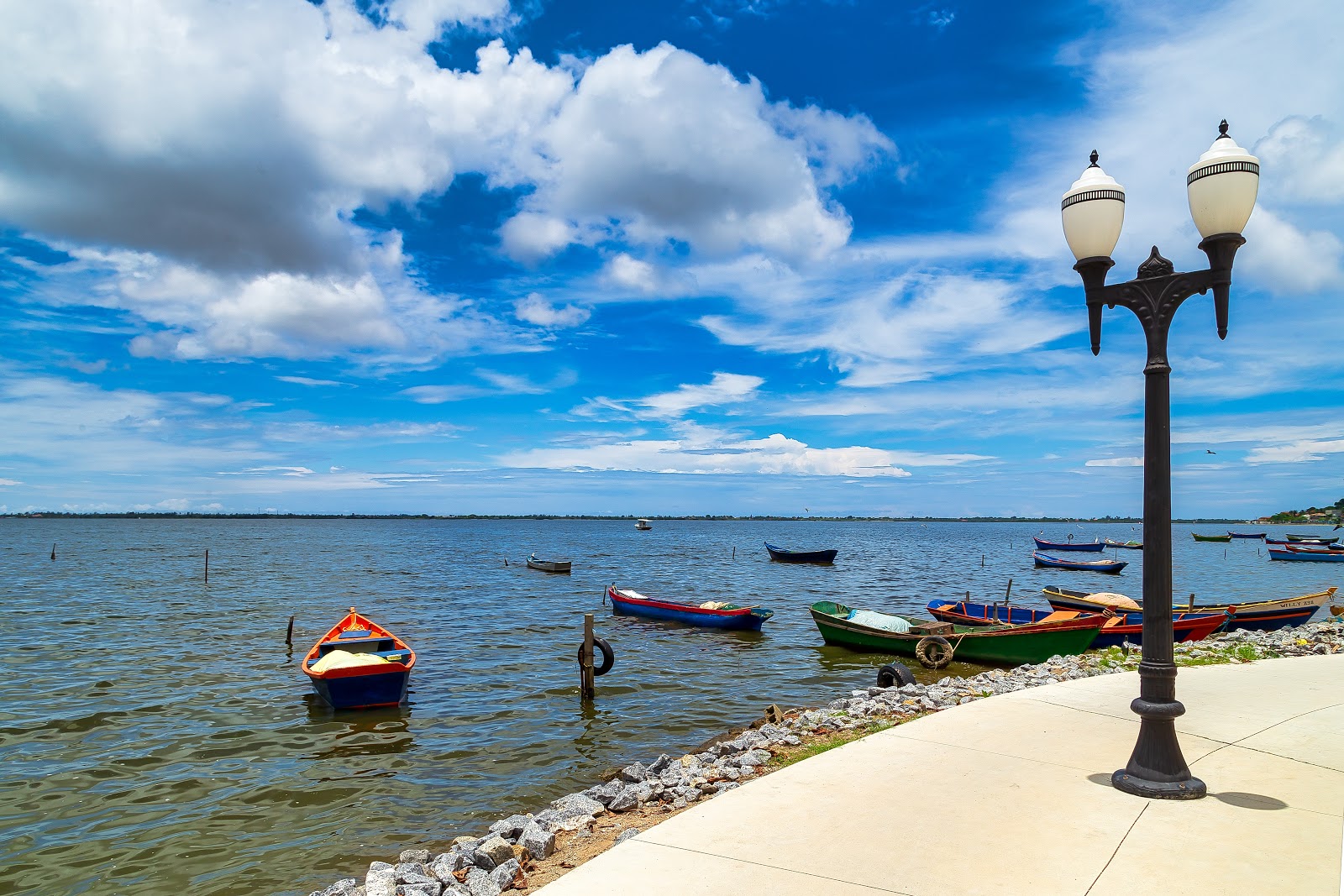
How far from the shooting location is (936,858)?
5.02 m

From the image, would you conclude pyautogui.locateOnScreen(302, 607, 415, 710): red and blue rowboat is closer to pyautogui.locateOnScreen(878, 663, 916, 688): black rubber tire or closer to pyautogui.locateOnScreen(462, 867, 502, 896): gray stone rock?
pyautogui.locateOnScreen(878, 663, 916, 688): black rubber tire

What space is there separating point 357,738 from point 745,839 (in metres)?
10.7

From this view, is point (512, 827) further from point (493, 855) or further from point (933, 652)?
point (933, 652)

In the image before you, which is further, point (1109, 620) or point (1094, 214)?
point (1109, 620)

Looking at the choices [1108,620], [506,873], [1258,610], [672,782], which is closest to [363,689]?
[672,782]

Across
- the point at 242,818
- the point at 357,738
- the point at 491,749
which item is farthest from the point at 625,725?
the point at 242,818

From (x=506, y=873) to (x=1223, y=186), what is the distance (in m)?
7.88

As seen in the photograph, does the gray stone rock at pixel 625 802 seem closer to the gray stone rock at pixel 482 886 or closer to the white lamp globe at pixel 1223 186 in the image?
the gray stone rock at pixel 482 886

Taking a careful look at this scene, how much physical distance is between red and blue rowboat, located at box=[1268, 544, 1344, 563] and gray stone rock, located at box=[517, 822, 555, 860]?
305 ft

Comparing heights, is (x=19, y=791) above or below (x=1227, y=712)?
below

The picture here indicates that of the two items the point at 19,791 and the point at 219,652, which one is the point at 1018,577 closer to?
the point at 219,652

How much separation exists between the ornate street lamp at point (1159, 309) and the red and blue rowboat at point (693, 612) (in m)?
19.9

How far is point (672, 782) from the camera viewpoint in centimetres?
841

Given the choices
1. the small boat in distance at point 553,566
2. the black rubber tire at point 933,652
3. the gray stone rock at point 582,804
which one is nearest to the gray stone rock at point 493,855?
the gray stone rock at point 582,804
